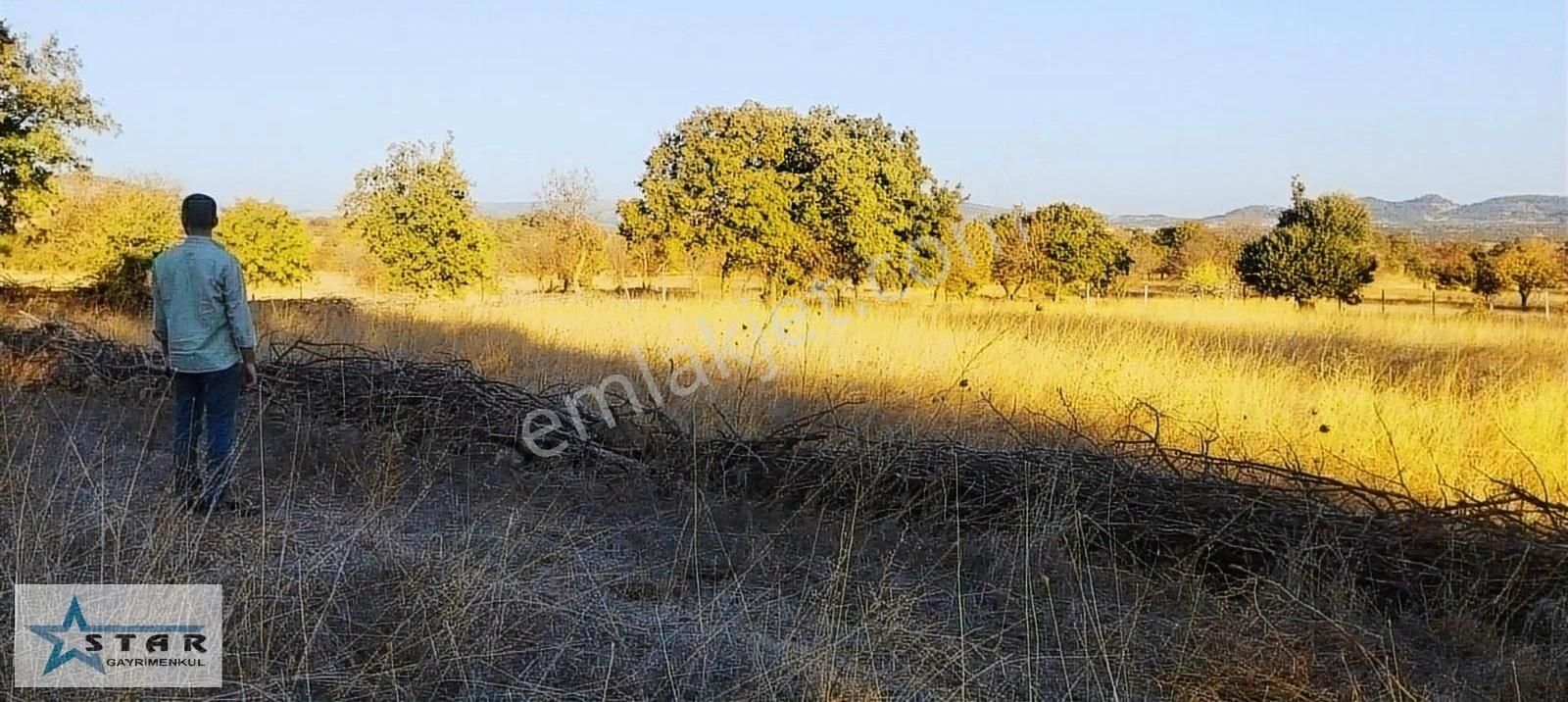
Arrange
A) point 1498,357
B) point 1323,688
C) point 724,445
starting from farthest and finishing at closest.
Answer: point 1498,357 → point 724,445 → point 1323,688

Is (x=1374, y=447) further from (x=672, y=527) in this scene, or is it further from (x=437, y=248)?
(x=437, y=248)

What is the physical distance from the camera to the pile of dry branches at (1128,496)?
3.70 meters

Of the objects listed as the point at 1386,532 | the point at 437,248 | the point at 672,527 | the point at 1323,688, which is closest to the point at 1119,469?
the point at 1386,532

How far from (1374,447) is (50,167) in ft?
68.4

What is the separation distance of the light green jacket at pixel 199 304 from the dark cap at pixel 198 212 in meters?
0.07

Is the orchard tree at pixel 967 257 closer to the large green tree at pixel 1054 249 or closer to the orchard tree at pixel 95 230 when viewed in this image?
the large green tree at pixel 1054 249

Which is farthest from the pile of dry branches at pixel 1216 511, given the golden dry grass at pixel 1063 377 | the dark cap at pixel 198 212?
the dark cap at pixel 198 212

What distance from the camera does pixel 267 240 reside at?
89.1 feet

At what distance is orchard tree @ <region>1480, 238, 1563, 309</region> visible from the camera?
30.0 m

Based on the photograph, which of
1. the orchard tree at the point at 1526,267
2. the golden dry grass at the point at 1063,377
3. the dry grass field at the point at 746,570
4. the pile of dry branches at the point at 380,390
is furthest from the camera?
the orchard tree at the point at 1526,267

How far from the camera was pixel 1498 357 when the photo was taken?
502 inches

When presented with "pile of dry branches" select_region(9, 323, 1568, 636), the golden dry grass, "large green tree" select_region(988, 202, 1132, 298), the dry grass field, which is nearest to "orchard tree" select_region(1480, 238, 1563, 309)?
"large green tree" select_region(988, 202, 1132, 298)

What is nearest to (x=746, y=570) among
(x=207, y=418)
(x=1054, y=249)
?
(x=207, y=418)
